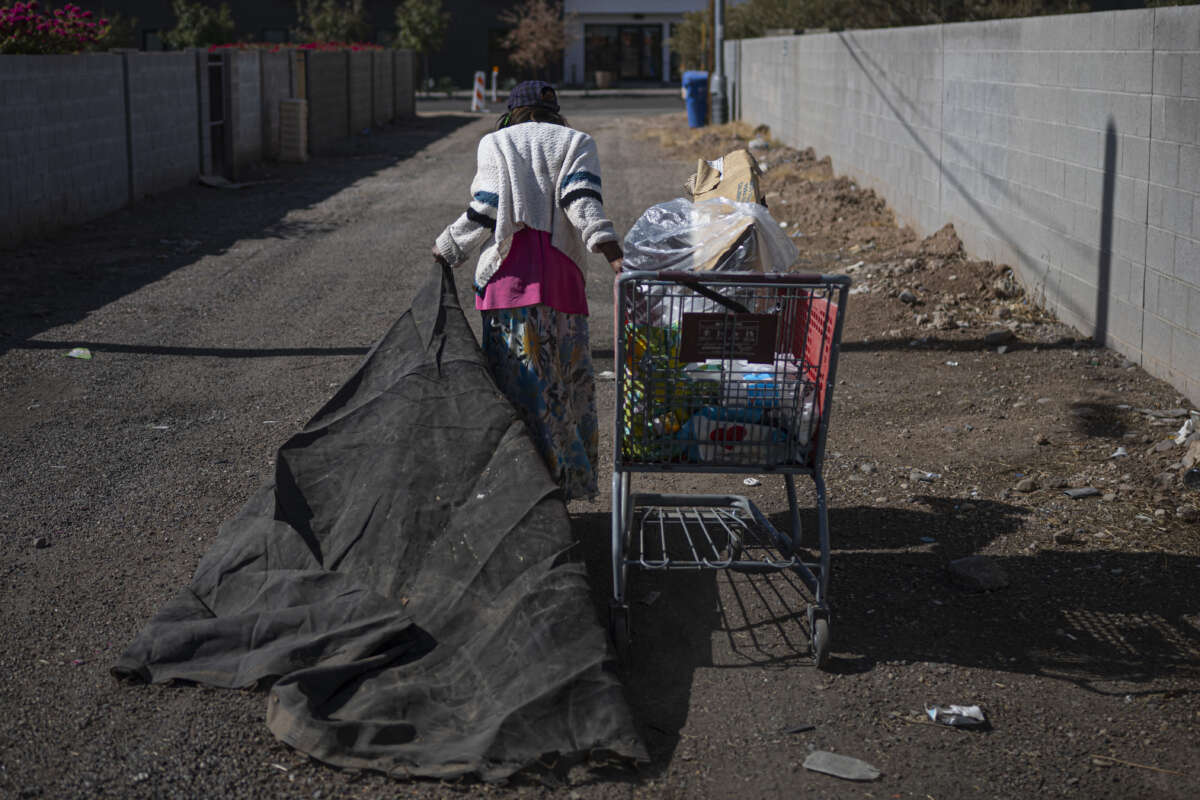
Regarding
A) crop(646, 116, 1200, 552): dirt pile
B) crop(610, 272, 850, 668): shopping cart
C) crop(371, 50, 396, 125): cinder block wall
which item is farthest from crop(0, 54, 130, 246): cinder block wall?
crop(371, 50, 396, 125): cinder block wall

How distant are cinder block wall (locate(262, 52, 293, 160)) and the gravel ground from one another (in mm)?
11616

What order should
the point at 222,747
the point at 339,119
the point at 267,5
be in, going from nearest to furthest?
the point at 222,747 → the point at 339,119 → the point at 267,5

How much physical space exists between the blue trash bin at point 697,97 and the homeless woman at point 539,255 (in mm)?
26027

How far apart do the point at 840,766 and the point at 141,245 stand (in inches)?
448

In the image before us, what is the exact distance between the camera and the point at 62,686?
13.0ft

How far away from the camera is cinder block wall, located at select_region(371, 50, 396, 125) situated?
31.4 m

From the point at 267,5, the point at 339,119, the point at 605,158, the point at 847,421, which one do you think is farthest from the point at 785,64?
the point at 267,5

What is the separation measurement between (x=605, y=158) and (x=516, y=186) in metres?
19.0

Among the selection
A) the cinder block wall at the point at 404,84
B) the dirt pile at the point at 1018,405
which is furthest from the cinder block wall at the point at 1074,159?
the cinder block wall at the point at 404,84

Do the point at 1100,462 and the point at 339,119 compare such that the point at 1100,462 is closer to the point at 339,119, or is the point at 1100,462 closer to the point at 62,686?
the point at 62,686

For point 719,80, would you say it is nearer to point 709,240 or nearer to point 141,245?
point 141,245

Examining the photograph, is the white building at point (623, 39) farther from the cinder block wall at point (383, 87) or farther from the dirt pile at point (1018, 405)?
the dirt pile at point (1018, 405)

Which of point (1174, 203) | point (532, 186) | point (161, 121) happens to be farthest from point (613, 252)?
point (161, 121)

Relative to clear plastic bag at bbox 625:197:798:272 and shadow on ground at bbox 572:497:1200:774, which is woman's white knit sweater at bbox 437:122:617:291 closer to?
clear plastic bag at bbox 625:197:798:272
